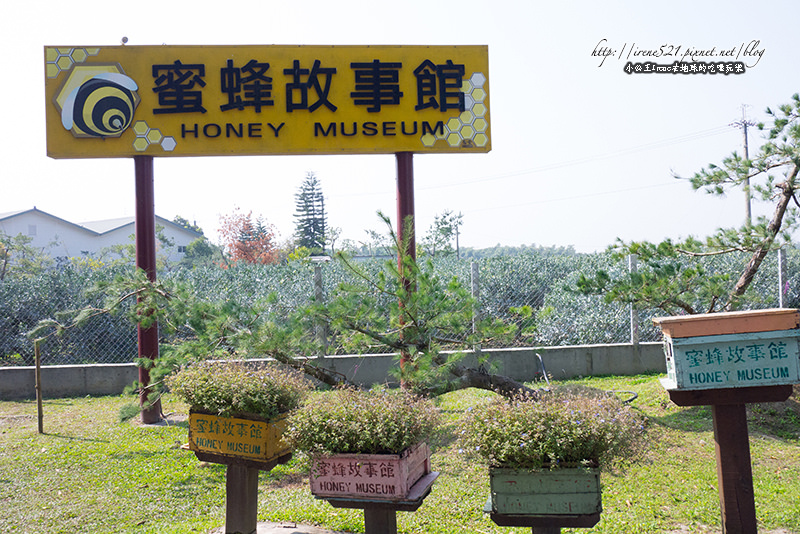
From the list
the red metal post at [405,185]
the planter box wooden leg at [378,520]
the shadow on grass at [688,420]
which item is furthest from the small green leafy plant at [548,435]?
the red metal post at [405,185]

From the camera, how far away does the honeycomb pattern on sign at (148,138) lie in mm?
6727

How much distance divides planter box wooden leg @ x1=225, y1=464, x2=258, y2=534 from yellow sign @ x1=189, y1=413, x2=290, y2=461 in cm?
16

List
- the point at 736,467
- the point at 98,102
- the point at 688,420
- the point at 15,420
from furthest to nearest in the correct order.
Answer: the point at 15,420, the point at 98,102, the point at 688,420, the point at 736,467

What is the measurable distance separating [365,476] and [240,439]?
0.94 meters

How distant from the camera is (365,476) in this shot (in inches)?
115

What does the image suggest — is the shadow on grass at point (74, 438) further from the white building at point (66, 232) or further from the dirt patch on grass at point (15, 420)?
the white building at point (66, 232)

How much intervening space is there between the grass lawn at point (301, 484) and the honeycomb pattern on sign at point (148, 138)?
2919mm

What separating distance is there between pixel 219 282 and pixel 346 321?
642 cm

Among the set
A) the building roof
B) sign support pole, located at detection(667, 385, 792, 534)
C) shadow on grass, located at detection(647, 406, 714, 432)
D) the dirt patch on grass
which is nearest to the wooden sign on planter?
sign support pole, located at detection(667, 385, 792, 534)

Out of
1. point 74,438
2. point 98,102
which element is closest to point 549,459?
point 74,438

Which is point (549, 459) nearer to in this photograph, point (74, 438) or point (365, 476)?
point (365, 476)

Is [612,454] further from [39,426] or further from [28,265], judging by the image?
[28,265]

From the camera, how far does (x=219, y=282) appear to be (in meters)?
10.8

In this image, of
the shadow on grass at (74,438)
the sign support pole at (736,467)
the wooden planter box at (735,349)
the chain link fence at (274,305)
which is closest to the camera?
the wooden planter box at (735,349)
